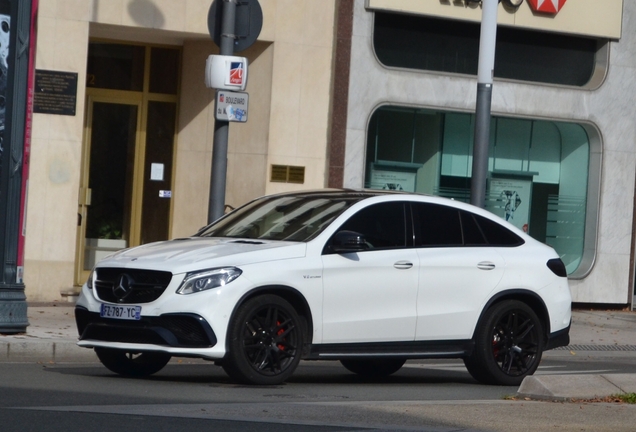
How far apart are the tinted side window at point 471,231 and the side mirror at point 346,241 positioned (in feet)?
4.20

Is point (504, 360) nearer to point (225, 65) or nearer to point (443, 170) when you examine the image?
point (225, 65)

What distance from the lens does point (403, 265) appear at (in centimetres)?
1035

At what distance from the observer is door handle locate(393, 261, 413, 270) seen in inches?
406

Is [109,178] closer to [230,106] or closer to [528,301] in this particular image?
[230,106]

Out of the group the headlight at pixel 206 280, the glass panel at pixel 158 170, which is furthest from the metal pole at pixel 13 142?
the glass panel at pixel 158 170

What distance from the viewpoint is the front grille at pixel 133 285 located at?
9.36m

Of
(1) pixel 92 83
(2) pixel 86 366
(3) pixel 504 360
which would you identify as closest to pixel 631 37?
(1) pixel 92 83

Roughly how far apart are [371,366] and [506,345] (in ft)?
4.38

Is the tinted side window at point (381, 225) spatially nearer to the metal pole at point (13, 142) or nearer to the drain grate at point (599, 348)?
the metal pole at point (13, 142)

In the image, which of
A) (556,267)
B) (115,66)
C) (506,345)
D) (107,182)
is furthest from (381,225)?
(115,66)

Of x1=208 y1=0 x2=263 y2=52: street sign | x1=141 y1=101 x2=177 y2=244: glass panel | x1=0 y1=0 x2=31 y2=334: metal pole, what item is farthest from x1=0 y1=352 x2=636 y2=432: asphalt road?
x1=141 y1=101 x2=177 y2=244: glass panel

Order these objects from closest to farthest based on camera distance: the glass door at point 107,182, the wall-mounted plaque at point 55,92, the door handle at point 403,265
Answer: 1. the door handle at point 403,265
2. the wall-mounted plaque at point 55,92
3. the glass door at point 107,182

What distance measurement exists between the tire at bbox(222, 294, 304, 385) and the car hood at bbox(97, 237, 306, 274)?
0.34 metres

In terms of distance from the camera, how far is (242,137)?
1867cm
